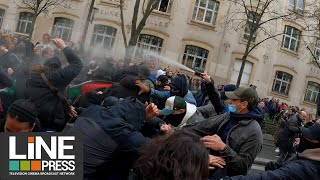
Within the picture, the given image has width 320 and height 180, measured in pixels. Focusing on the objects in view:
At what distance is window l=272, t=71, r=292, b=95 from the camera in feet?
93.8

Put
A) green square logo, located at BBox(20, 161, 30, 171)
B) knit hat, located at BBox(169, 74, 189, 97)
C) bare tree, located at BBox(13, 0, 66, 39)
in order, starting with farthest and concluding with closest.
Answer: bare tree, located at BBox(13, 0, 66, 39)
knit hat, located at BBox(169, 74, 189, 97)
green square logo, located at BBox(20, 161, 30, 171)

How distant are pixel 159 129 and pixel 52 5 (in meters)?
25.3

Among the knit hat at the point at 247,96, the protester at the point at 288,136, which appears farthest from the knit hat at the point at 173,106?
the protester at the point at 288,136

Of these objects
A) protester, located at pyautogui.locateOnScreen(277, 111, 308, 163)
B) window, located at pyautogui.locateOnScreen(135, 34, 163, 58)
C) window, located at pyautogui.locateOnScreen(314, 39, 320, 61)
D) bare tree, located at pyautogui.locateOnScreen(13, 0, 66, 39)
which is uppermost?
window, located at pyautogui.locateOnScreen(314, 39, 320, 61)

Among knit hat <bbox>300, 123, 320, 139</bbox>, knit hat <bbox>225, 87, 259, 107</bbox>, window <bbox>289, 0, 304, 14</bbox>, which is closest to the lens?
knit hat <bbox>300, 123, 320, 139</bbox>

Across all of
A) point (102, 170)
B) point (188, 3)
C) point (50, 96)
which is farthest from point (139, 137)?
point (188, 3)

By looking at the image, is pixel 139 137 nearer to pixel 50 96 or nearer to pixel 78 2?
pixel 50 96

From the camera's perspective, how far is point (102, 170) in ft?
9.27

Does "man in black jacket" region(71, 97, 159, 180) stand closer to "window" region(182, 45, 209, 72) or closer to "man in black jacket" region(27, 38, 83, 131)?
"man in black jacket" region(27, 38, 83, 131)

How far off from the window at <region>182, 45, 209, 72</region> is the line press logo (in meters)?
24.9

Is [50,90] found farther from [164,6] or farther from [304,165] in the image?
[164,6]

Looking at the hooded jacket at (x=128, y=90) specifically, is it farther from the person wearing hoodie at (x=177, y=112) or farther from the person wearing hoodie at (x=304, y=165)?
the person wearing hoodie at (x=304, y=165)

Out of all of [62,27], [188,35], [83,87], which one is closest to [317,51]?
[188,35]

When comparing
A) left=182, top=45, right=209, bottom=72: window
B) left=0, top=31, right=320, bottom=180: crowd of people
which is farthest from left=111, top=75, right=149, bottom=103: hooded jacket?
left=182, top=45, right=209, bottom=72: window
